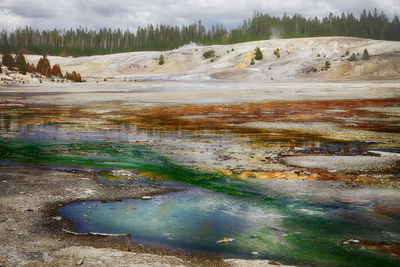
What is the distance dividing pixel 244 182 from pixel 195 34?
124290 mm

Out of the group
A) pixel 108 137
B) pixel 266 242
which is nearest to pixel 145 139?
pixel 108 137

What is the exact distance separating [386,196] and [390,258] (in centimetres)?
167

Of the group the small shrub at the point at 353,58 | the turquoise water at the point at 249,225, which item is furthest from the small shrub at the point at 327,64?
the turquoise water at the point at 249,225

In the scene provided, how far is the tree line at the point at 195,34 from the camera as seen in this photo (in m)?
113

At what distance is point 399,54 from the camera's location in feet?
159

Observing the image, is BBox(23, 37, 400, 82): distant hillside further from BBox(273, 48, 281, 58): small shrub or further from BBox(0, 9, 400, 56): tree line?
BBox(0, 9, 400, 56): tree line

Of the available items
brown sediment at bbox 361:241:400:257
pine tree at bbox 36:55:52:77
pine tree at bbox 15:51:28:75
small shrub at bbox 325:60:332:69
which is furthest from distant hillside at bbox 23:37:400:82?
brown sediment at bbox 361:241:400:257

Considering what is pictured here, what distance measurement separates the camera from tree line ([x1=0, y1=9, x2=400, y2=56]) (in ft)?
372

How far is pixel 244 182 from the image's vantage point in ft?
17.5

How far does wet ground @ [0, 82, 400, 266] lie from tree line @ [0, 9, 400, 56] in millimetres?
103496

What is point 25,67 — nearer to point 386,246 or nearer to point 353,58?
point 353,58

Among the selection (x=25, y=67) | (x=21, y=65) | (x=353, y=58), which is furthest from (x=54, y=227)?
(x=353, y=58)

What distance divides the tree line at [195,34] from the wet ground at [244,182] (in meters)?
103

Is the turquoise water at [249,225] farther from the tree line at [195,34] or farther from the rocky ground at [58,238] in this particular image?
the tree line at [195,34]
